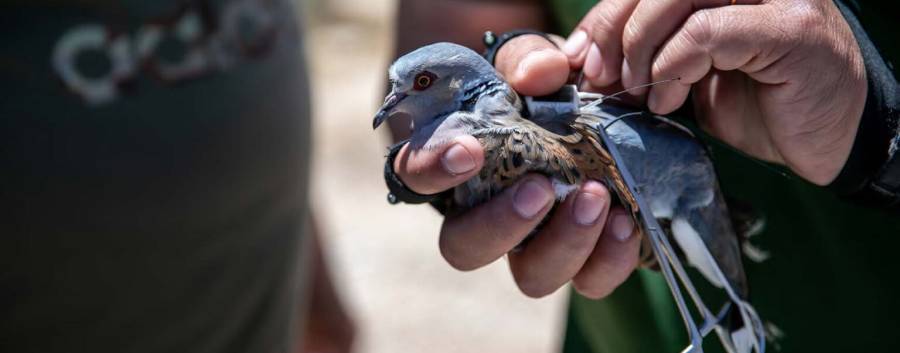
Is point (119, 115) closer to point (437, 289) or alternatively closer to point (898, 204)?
point (898, 204)

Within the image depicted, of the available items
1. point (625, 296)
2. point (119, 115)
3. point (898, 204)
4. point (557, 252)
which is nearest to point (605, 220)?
point (557, 252)

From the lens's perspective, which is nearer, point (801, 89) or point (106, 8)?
point (801, 89)

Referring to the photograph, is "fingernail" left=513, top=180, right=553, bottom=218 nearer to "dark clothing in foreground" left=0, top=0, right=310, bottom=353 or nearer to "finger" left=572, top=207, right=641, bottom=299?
"finger" left=572, top=207, right=641, bottom=299

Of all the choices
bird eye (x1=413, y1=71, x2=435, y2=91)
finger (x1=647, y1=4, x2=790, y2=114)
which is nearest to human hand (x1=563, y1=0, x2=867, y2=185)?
finger (x1=647, y1=4, x2=790, y2=114)

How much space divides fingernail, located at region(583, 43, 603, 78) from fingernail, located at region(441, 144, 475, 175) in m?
0.36

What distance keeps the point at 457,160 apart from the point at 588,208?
0.25m

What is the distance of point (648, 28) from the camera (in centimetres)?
138

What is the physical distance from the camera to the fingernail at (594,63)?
151cm

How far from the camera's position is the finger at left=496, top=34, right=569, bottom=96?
1470 millimetres

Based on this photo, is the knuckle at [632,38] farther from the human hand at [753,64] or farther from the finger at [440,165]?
the finger at [440,165]

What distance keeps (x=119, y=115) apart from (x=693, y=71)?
4.71 feet

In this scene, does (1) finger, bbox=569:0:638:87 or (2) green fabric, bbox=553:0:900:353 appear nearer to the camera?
(1) finger, bbox=569:0:638:87

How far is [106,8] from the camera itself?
2.05 metres

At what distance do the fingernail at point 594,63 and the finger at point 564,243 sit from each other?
0.78 ft
